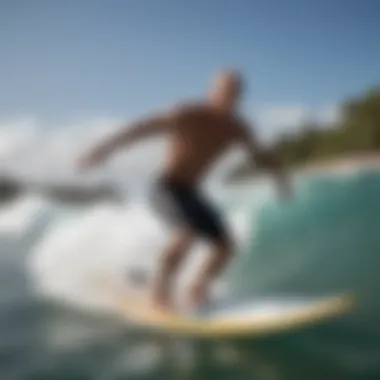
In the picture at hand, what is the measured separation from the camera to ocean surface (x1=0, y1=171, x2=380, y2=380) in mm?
1483

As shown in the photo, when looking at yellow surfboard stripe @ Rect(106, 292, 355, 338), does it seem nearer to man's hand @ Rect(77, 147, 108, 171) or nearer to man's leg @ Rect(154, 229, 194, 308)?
man's leg @ Rect(154, 229, 194, 308)

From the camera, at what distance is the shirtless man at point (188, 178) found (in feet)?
4.98

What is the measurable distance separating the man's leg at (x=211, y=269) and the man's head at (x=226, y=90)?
0.84 feet

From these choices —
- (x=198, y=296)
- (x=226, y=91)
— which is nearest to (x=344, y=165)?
(x=226, y=91)

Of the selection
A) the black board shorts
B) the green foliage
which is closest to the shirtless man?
the black board shorts

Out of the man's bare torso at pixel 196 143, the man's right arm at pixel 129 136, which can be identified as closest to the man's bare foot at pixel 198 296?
the man's bare torso at pixel 196 143

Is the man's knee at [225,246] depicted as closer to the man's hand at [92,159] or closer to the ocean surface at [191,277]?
the ocean surface at [191,277]

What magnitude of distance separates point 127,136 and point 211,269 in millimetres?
291

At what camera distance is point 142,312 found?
59.1 inches

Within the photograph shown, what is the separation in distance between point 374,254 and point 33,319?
2.11ft

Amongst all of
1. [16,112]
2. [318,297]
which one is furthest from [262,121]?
[16,112]

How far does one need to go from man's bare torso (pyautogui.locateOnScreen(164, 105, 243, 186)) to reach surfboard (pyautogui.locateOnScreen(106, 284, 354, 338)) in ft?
0.78

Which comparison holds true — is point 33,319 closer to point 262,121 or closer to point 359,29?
point 262,121

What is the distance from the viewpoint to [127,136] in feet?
5.03
